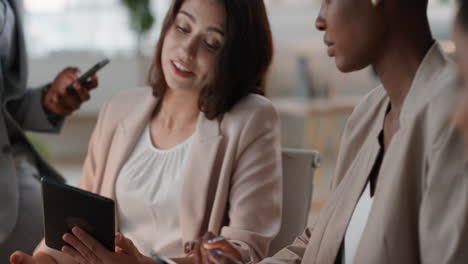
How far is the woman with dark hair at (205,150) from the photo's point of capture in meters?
1.49

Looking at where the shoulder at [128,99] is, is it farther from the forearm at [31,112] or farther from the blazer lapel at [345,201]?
the blazer lapel at [345,201]

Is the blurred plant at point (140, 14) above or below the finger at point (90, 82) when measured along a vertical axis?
below

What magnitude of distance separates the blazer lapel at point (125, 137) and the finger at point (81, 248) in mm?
389

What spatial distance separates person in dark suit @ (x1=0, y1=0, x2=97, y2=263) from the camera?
5.89 feet

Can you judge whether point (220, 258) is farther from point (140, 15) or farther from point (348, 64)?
point (140, 15)

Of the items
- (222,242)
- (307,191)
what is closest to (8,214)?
(307,191)

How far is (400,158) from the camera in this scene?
91cm

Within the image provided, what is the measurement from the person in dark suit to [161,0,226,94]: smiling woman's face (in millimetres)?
333

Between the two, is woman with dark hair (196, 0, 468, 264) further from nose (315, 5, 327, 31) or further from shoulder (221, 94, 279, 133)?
shoulder (221, 94, 279, 133)

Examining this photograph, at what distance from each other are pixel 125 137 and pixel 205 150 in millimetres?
262

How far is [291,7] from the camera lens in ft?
19.1

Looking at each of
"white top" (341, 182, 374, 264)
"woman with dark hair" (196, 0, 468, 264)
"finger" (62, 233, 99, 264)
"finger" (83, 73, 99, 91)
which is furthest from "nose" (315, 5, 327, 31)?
"finger" (83, 73, 99, 91)

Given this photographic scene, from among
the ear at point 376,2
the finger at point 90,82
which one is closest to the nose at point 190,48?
the finger at point 90,82

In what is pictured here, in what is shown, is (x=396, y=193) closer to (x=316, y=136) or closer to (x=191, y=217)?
(x=191, y=217)
